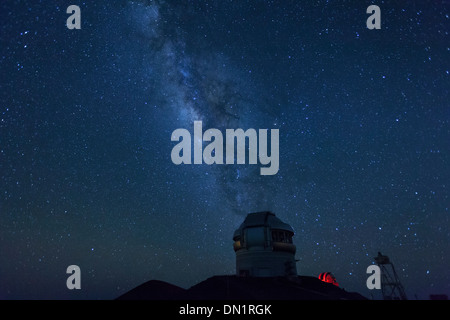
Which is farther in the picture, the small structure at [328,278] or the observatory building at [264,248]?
the small structure at [328,278]

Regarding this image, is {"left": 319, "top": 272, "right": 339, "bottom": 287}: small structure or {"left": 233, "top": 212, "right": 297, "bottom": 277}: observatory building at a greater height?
{"left": 233, "top": 212, "right": 297, "bottom": 277}: observatory building

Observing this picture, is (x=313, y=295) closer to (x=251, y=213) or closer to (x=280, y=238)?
(x=280, y=238)

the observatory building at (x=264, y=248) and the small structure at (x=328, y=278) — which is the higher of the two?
the observatory building at (x=264, y=248)

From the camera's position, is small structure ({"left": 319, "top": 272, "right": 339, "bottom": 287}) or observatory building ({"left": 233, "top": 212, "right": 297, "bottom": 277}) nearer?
observatory building ({"left": 233, "top": 212, "right": 297, "bottom": 277})

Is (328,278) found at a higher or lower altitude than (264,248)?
lower

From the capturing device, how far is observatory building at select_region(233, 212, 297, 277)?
115 ft

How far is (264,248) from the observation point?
35.1m

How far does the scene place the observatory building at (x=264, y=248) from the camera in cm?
3494

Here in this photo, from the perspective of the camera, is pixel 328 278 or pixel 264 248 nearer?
pixel 264 248
